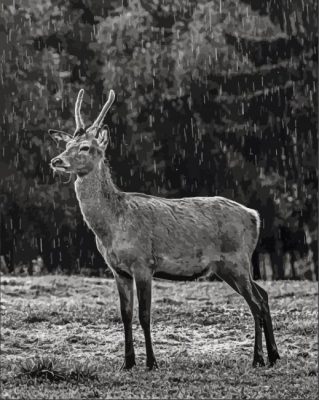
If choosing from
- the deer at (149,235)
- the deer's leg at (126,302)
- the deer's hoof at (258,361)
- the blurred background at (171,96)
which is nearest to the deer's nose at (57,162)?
the deer at (149,235)

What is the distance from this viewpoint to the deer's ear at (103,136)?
9.19 meters

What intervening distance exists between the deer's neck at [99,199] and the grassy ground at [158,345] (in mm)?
1611

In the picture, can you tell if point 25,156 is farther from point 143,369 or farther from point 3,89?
point 143,369

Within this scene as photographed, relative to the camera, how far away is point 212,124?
21.6 m

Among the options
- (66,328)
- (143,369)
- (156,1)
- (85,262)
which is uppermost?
(156,1)

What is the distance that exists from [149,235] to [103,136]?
1301 millimetres

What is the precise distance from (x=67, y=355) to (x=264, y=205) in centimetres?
1218

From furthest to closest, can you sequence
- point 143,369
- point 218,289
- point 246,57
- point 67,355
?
point 246,57 → point 218,289 → point 67,355 → point 143,369

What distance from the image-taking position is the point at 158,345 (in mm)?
12039

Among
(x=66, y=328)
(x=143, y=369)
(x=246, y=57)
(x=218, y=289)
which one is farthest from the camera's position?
(x=246, y=57)

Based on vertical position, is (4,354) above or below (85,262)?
above

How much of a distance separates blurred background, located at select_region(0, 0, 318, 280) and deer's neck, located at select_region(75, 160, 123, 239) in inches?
412

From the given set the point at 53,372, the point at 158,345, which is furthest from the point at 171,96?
the point at 53,372

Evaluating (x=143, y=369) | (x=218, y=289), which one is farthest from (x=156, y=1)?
(x=143, y=369)
